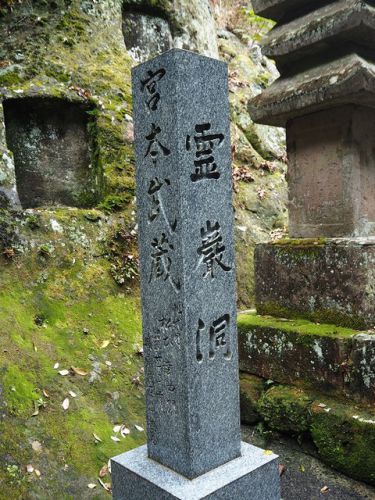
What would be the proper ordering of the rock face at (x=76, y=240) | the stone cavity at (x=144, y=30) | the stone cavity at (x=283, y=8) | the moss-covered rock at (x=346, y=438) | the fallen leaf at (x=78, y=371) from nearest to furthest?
the moss-covered rock at (x=346, y=438) < the rock face at (x=76, y=240) < the stone cavity at (x=283, y=8) < the fallen leaf at (x=78, y=371) < the stone cavity at (x=144, y=30)

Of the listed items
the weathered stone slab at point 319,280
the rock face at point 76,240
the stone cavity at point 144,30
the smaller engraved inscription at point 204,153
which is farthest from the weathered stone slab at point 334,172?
the stone cavity at point 144,30

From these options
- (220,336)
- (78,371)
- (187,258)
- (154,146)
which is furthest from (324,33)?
(78,371)

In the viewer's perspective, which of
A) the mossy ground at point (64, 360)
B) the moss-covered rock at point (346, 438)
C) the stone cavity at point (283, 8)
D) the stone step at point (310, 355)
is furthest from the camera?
the stone cavity at point (283, 8)

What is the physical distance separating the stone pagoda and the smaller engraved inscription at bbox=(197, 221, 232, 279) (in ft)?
3.88

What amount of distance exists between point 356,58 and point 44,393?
144 inches

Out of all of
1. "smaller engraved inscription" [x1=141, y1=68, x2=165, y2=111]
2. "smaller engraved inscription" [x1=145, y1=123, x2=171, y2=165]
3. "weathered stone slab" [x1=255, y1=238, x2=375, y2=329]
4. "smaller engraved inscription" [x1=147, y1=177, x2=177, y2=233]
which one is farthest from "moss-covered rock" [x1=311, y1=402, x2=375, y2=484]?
"smaller engraved inscription" [x1=141, y1=68, x2=165, y2=111]

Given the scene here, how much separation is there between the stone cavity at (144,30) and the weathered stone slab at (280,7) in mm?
3712

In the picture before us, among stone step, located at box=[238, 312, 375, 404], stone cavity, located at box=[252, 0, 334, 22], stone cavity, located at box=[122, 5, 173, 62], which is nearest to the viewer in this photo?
stone step, located at box=[238, 312, 375, 404]

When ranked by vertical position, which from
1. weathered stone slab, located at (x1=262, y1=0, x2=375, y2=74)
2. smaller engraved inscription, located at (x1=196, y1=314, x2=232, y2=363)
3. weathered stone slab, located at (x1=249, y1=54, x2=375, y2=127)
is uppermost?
weathered stone slab, located at (x1=262, y1=0, x2=375, y2=74)

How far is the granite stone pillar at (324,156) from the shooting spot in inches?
132

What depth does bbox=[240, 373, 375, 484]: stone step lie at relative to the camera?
3.05m

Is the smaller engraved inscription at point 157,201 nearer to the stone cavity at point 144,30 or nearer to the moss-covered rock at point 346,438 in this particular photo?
the moss-covered rock at point 346,438

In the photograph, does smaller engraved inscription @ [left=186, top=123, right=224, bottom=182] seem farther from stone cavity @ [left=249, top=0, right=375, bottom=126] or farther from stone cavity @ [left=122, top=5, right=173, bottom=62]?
stone cavity @ [left=122, top=5, right=173, bottom=62]

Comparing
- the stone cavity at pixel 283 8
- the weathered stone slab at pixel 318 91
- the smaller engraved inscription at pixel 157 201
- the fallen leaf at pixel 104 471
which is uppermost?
the stone cavity at pixel 283 8
